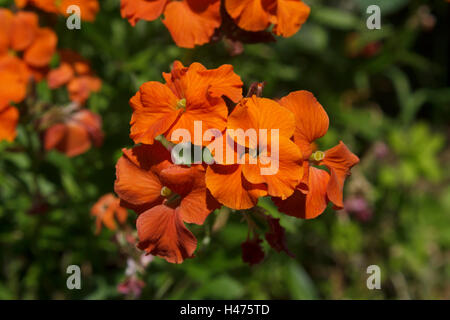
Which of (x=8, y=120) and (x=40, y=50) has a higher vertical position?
(x=40, y=50)

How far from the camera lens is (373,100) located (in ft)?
12.2

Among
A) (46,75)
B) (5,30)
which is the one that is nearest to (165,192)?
(46,75)

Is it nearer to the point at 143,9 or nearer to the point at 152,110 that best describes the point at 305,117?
the point at 152,110

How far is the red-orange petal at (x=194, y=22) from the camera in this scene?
5.05 feet

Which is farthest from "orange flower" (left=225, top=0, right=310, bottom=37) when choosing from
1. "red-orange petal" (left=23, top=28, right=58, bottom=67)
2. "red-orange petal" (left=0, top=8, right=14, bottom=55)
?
"red-orange petal" (left=0, top=8, right=14, bottom=55)

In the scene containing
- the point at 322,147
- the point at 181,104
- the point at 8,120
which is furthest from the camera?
the point at 322,147

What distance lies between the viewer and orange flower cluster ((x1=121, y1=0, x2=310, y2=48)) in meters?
1.52

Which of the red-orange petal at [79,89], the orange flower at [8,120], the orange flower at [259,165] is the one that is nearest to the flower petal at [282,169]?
the orange flower at [259,165]

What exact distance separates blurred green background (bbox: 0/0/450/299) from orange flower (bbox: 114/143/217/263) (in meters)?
0.25

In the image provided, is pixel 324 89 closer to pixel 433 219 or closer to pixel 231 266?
pixel 433 219

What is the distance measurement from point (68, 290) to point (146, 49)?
4.24 feet

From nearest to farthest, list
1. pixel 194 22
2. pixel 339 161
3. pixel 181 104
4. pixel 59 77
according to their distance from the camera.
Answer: pixel 181 104
pixel 339 161
pixel 194 22
pixel 59 77

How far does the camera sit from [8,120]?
1729mm

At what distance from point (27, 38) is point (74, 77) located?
0.88 feet
